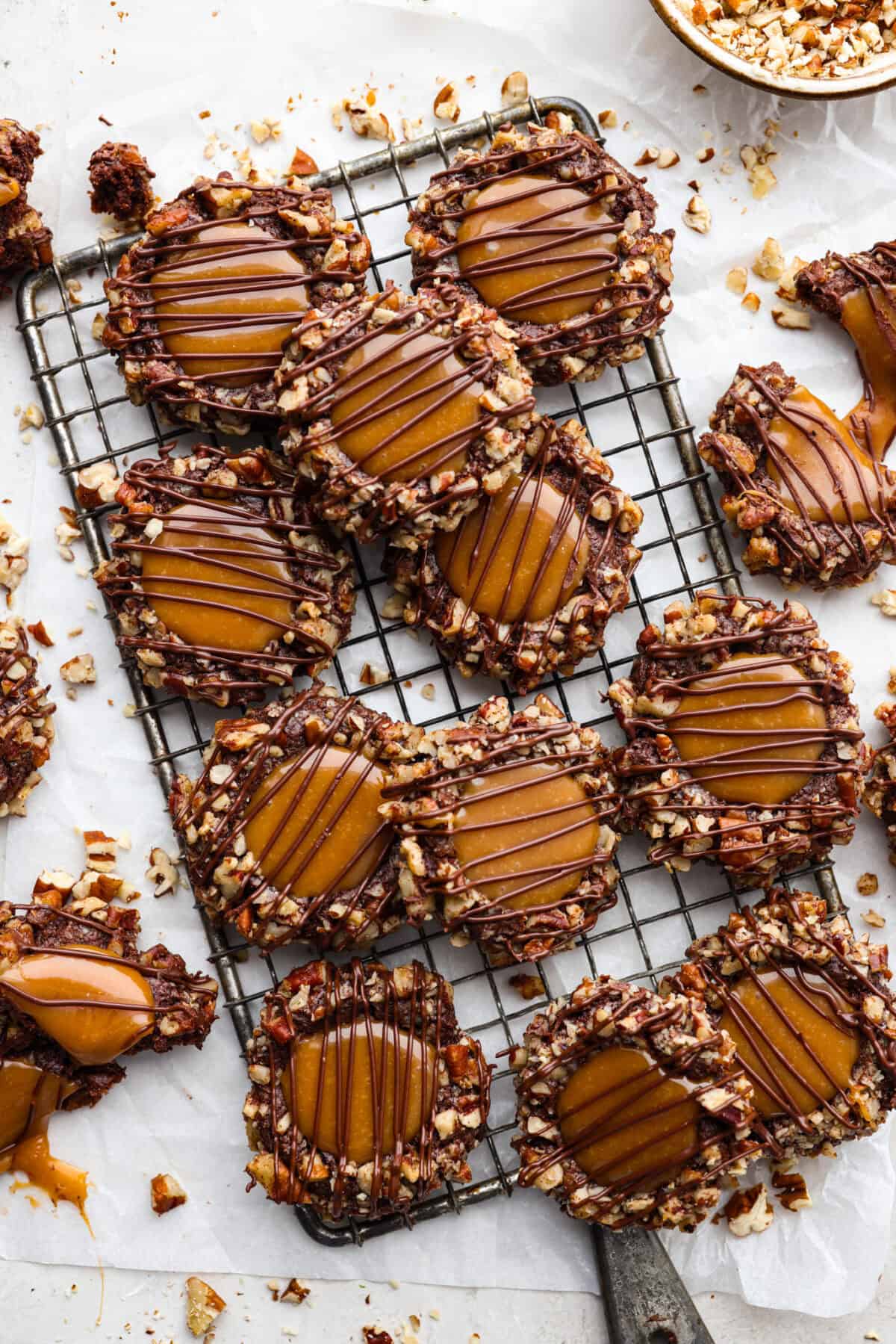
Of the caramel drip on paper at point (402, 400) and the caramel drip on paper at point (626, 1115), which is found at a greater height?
the caramel drip on paper at point (402, 400)

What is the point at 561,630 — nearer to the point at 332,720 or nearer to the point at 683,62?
the point at 332,720

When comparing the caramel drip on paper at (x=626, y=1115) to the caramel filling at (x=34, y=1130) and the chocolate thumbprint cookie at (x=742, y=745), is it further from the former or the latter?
the caramel filling at (x=34, y=1130)

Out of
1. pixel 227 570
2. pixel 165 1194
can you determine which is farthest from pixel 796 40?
pixel 165 1194

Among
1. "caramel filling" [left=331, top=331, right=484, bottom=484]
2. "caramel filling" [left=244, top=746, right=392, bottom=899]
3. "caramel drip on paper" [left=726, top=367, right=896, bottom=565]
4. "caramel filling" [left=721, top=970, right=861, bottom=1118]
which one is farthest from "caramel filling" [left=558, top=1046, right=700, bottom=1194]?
"caramel filling" [left=331, top=331, right=484, bottom=484]

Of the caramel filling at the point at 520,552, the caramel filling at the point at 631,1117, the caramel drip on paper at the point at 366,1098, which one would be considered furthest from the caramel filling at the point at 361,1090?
the caramel filling at the point at 520,552

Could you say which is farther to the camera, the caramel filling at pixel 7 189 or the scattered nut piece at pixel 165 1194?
the scattered nut piece at pixel 165 1194

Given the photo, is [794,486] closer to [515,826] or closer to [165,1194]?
[515,826]

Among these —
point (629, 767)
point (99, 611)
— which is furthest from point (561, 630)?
point (99, 611)
